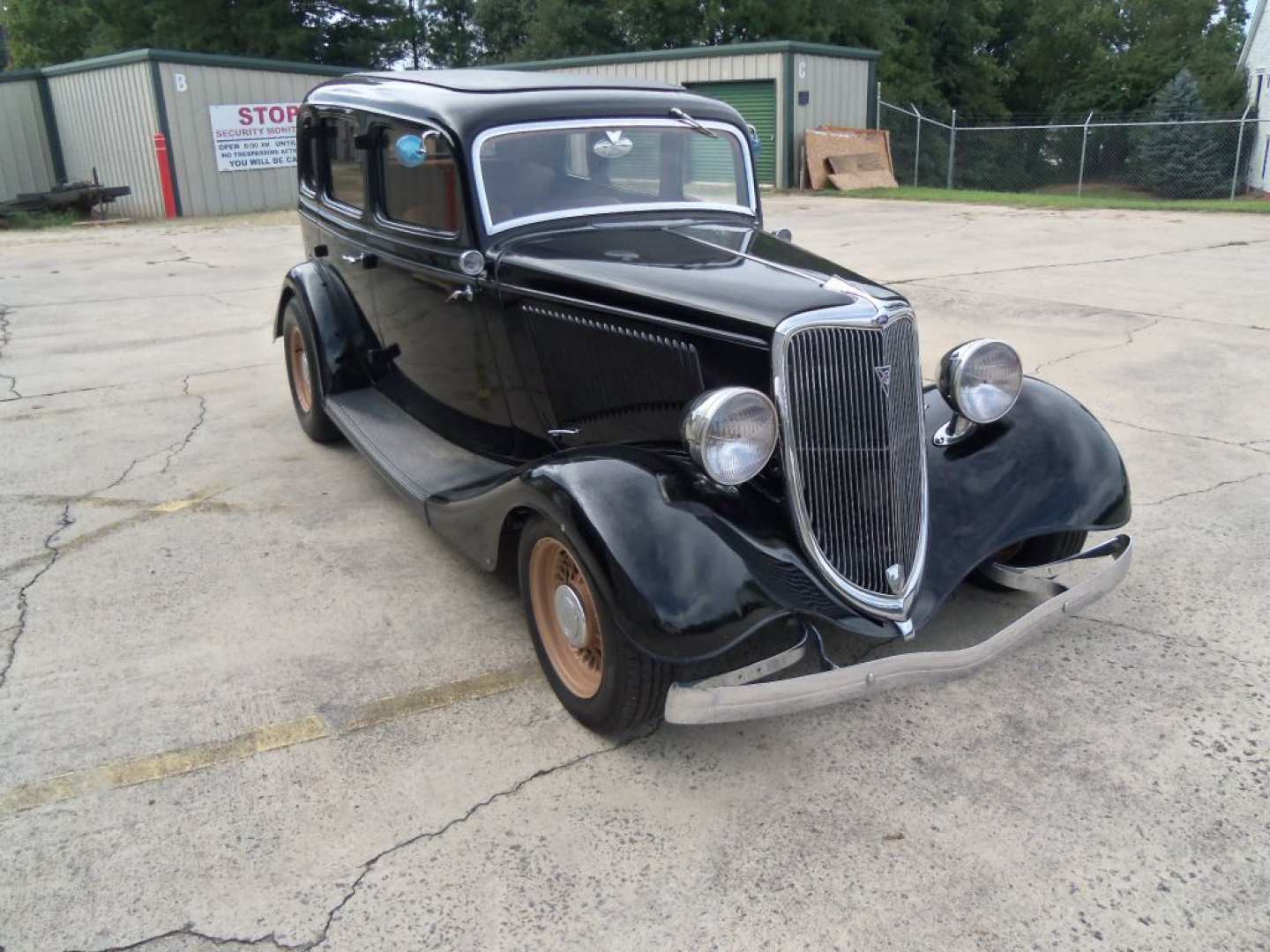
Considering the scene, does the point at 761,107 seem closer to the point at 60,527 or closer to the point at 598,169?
the point at 598,169

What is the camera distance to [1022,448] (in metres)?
3.48

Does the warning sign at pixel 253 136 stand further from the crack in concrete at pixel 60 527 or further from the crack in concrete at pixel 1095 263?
the crack in concrete at pixel 60 527

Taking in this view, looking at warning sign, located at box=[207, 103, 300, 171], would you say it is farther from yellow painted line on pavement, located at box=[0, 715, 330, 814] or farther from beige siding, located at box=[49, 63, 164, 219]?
yellow painted line on pavement, located at box=[0, 715, 330, 814]

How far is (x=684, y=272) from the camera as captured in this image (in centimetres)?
332

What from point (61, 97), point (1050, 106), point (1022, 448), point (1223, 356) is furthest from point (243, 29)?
point (1022, 448)

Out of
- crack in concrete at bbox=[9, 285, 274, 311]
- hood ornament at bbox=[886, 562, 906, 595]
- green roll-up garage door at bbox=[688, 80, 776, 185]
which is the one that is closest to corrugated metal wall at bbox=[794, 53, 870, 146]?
green roll-up garage door at bbox=[688, 80, 776, 185]

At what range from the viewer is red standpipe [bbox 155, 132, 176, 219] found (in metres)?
17.0

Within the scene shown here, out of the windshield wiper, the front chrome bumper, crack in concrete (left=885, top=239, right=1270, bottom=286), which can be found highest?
the windshield wiper

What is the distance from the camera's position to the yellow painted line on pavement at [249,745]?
9.16 ft

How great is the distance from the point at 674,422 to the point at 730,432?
1.56ft

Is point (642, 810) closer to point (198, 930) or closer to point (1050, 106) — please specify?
point (198, 930)

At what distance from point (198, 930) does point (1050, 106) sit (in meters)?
39.3

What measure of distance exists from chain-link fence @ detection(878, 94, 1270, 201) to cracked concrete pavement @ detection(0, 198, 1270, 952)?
751 inches

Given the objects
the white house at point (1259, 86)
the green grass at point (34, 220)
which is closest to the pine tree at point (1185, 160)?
the white house at point (1259, 86)
